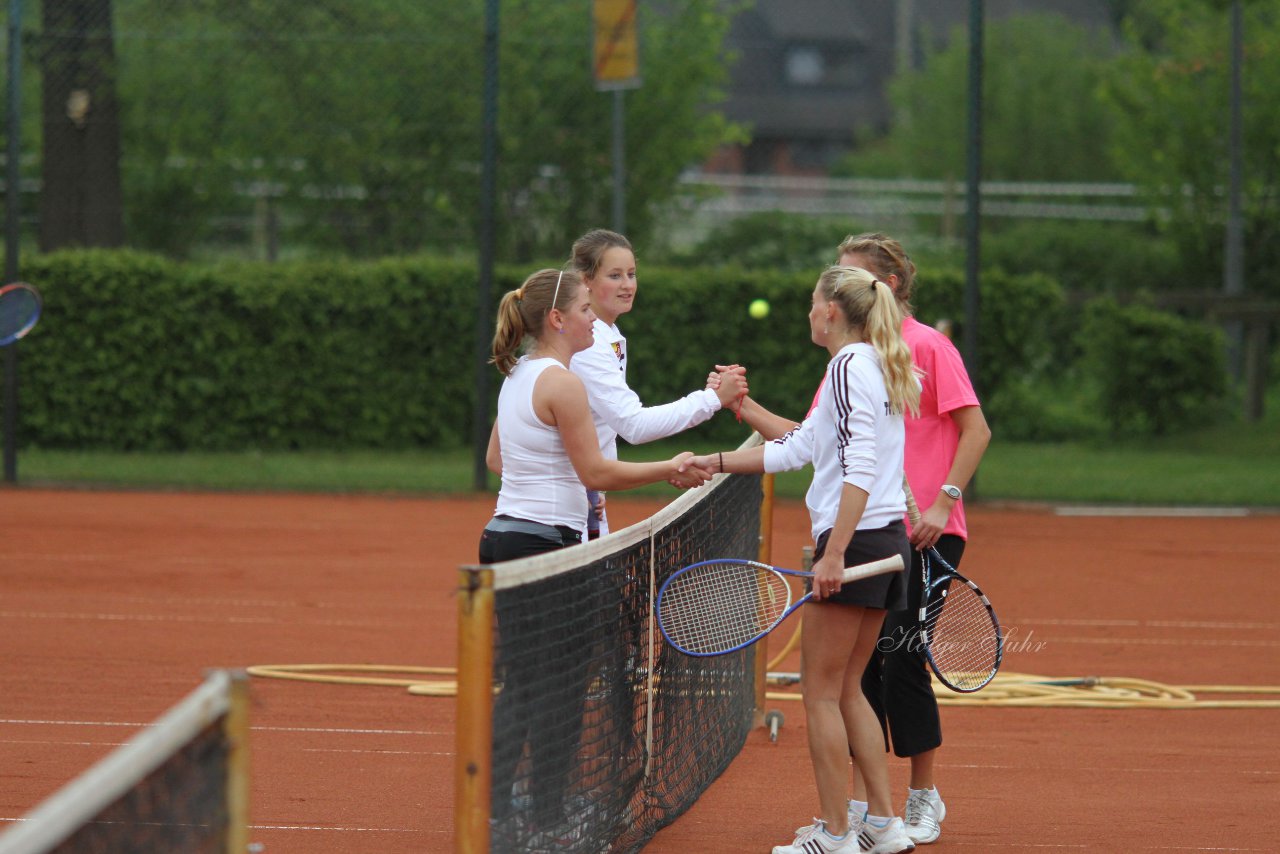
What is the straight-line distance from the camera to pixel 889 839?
4895 mm

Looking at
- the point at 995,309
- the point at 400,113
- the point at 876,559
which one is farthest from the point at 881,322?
the point at 400,113

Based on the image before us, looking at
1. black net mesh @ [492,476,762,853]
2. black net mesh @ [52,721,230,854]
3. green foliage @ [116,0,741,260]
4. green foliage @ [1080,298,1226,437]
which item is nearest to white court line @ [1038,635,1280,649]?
black net mesh @ [492,476,762,853]

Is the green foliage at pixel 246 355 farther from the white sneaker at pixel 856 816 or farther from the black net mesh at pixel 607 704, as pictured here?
the white sneaker at pixel 856 816

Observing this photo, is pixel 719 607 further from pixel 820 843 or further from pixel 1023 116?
pixel 1023 116

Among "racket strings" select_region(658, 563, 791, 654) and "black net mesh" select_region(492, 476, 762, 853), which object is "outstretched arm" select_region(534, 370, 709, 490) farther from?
"racket strings" select_region(658, 563, 791, 654)

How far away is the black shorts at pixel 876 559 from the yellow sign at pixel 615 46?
14.9m

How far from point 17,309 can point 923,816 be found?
22.6ft

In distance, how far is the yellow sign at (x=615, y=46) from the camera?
19.2 m

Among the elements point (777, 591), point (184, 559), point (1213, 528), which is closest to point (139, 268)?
point (184, 559)

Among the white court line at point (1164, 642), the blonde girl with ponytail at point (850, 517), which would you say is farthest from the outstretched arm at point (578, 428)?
the white court line at point (1164, 642)

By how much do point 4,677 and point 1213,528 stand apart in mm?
9918

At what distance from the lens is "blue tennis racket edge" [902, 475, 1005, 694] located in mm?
5027

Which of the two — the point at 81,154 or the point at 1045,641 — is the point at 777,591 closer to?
the point at 1045,641

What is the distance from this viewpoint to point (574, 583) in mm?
4242
